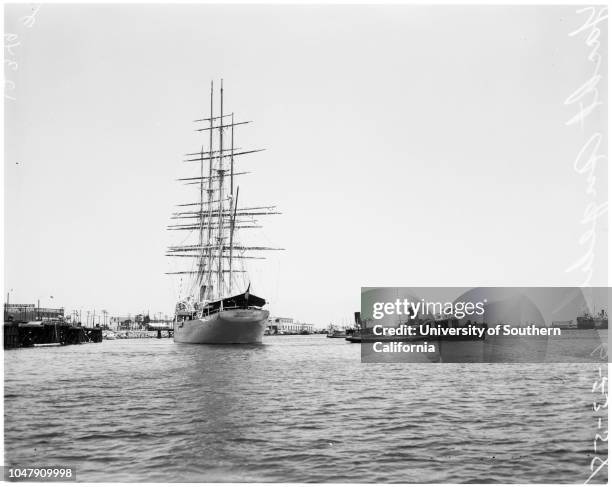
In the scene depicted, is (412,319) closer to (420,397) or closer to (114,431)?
(114,431)

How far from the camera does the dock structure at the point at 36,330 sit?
64.8 metres

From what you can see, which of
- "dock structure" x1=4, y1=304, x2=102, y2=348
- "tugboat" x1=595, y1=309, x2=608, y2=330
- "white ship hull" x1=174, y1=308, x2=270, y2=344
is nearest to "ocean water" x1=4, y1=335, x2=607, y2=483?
"tugboat" x1=595, y1=309, x2=608, y2=330

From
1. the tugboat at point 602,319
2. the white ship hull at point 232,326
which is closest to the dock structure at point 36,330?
the white ship hull at point 232,326

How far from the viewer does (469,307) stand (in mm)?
16281

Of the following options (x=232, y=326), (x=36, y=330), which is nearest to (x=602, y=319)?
(x=232, y=326)

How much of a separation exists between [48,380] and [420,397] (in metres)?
16.7

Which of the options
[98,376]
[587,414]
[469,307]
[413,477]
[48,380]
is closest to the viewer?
[413,477]

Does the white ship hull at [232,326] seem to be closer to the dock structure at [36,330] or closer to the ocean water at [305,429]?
the dock structure at [36,330]

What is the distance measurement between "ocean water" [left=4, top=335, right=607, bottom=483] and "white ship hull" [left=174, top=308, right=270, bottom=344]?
3697cm

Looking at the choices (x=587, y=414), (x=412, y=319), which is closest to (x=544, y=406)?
(x=587, y=414)

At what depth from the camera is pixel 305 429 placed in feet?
58.4

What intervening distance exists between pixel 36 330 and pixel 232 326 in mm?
29866

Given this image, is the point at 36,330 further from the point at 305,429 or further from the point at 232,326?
the point at 305,429

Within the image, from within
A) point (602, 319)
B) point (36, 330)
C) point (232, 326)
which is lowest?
point (36, 330)
